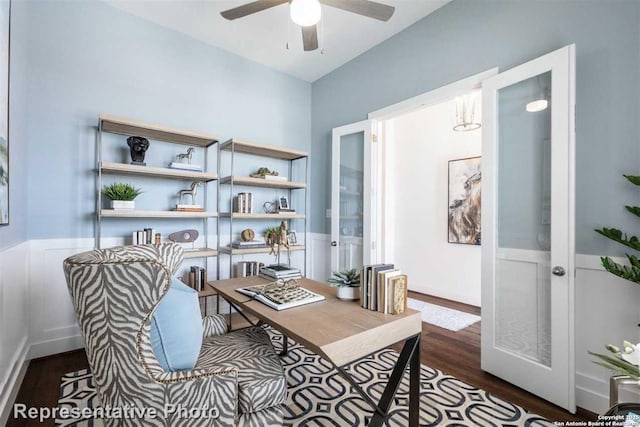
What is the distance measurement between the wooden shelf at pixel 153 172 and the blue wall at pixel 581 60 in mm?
2091

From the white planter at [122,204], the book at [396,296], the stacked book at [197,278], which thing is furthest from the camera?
the stacked book at [197,278]

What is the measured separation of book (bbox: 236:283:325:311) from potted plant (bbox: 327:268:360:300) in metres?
0.11

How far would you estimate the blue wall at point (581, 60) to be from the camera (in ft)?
5.65

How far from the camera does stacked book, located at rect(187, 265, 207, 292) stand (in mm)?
2863

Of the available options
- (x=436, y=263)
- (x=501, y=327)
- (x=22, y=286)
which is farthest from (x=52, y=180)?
(x=436, y=263)

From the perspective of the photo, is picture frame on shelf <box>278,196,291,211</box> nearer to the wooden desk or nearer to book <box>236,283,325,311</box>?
book <box>236,283,325,311</box>

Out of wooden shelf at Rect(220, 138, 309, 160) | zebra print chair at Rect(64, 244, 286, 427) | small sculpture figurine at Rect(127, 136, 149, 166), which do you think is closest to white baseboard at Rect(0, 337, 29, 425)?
zebra print chair at Rect(64, 244, 286, 427)

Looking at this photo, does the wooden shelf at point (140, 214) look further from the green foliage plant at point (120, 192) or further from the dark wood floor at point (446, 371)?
the dark wood floor at point (446, 371)

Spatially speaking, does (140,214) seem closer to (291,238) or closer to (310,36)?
(291,238)

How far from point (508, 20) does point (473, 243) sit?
263cm

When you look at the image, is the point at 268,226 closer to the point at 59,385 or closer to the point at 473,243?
the point at 59,385

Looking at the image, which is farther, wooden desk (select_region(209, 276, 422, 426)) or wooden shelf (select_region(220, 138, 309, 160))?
wooden shelf (select_region(220, 138, 309, 160))

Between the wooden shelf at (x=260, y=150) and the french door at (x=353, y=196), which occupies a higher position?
the wooden shelf at (x=260, y=150)

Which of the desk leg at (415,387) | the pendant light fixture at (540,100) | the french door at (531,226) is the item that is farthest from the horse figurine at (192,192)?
the pendant light fixture at (540,100)
